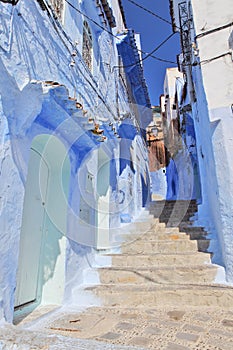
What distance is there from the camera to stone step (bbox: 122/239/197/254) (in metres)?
5.39

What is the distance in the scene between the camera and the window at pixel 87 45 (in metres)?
6.09

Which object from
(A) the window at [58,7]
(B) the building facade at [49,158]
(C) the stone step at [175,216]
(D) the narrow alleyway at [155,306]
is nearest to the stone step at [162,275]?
(D) the narrow alleyway at [155,306]

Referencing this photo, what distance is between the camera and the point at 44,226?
4047 mm

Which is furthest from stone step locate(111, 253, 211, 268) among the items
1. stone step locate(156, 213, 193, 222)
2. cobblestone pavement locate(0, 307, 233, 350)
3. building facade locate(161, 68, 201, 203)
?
building facade locate(161, 68, 201, 203)

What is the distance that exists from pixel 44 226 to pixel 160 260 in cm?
248

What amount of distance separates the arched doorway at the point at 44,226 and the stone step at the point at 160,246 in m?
2.30

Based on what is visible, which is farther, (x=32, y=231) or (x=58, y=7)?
(x=58, y=7)

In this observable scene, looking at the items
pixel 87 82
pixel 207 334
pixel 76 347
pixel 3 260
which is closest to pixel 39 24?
pixel 87 82

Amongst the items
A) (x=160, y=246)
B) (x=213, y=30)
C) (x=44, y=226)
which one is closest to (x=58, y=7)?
(x=213, y=30)

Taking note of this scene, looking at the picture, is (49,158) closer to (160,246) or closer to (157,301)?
(157,301)

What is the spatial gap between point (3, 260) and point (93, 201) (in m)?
2.95

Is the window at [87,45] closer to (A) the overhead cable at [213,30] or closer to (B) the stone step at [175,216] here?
(A) the overhead cable at [213,30]

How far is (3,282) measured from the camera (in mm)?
2438

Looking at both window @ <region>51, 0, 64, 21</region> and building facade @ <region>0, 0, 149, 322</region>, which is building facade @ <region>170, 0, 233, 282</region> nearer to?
building facade @ <region>0, 0, 149, 322</region>
